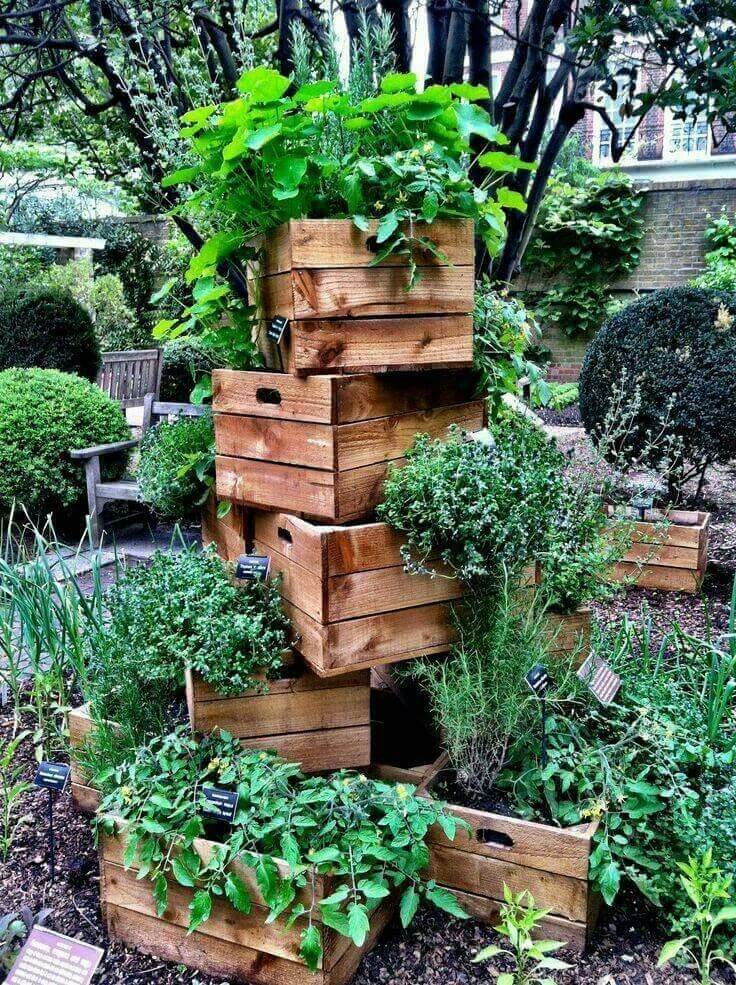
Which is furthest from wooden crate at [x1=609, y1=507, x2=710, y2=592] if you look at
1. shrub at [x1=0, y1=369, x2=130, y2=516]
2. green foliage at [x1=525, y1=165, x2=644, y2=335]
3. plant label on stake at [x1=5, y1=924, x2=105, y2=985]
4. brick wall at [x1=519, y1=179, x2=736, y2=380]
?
brick wall at [x1=519, y1=179, x2=736, y2=380]

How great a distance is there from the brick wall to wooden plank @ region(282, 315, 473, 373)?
862 centimetres

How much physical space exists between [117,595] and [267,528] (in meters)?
0.48

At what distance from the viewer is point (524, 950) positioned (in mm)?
1845

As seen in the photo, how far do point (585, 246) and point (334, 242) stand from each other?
923 centimetres

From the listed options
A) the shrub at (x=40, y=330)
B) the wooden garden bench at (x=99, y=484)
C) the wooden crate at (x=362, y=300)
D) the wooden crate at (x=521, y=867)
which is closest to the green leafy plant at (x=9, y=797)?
the wooden crate at (x=521, y=867)

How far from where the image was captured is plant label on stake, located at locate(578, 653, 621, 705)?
7.27 ft

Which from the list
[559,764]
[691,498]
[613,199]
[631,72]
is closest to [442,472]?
[559,764]

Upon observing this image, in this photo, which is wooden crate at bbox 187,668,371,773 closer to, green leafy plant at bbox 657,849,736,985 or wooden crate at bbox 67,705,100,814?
wooden crate at bbox 67,705,100,814

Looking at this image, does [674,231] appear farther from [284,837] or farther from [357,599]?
[284,837]

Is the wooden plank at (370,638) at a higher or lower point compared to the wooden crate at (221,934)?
higher

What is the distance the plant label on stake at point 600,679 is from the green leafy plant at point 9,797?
1.63m

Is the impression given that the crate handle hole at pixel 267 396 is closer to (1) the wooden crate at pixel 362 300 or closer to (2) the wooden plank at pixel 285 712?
(1) the wooden crate at pixel 362 300

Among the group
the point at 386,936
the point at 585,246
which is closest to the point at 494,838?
the point at 386,936

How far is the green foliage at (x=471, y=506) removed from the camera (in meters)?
1.97
